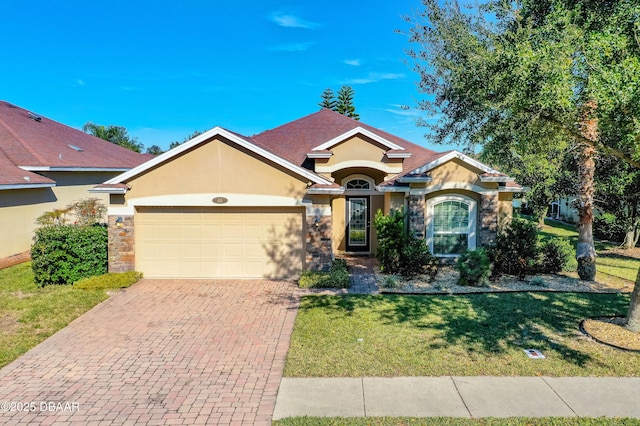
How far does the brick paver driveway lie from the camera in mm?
5535

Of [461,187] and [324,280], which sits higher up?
[461,187]

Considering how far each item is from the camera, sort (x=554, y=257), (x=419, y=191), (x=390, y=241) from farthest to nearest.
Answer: (x=419, y=191), (x=554, y=257), (x=390, y=241)

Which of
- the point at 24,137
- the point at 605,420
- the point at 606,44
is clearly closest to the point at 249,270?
the point at 605,420

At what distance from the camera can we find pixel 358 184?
654 inches

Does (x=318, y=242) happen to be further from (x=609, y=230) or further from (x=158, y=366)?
(x=609, y=230)

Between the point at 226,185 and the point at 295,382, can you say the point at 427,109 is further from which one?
the point at 295,382

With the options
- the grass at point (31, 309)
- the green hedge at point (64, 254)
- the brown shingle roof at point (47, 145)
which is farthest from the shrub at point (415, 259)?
the brown shingle roof at point (47, 145)

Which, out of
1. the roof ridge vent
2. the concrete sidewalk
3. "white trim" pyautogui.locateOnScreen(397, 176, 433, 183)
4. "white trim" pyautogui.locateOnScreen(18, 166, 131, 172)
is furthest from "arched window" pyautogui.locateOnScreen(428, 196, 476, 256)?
the roof ridge vent

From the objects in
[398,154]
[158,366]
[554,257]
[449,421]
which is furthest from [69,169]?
[554,257]

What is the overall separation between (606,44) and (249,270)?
10610 mm

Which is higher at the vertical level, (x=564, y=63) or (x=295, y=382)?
→ (x=564, y=63)

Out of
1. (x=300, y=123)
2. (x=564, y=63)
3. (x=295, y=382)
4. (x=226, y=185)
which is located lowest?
(x=295, y=382)

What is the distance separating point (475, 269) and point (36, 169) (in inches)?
730

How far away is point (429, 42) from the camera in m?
11.0
